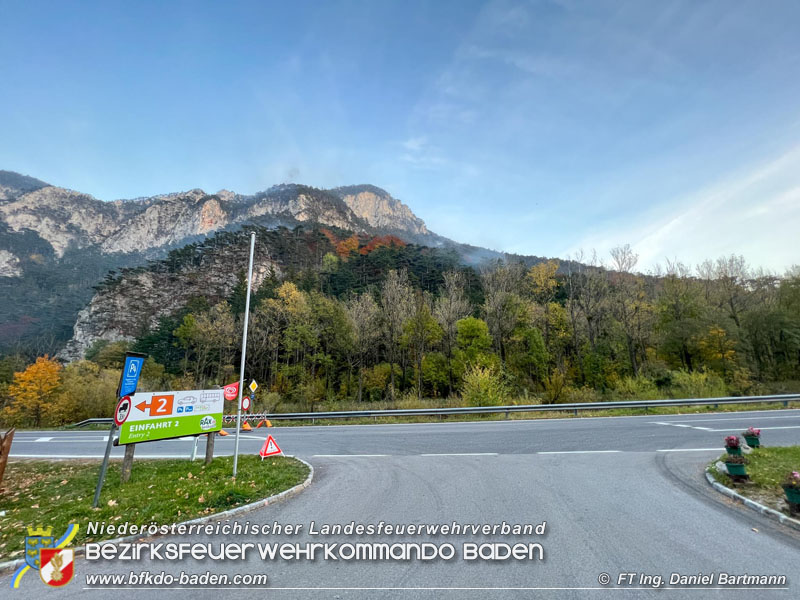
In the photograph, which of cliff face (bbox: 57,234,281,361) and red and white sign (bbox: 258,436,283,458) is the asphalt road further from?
cliff face (bbox: 57,234,281,361)

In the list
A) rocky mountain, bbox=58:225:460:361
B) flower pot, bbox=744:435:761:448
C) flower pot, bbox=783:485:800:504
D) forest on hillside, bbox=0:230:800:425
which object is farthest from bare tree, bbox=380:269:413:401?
→ flower pot, bbox=783:485:800:504

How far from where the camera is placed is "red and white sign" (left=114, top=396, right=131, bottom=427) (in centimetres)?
633

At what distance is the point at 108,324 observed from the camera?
66.8 metres

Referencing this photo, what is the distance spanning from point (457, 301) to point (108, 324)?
2797 inches

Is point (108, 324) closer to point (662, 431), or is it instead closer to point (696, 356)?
point (662, 431)

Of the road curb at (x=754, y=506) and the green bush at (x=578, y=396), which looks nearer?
the road curb at (x=754, y=506)

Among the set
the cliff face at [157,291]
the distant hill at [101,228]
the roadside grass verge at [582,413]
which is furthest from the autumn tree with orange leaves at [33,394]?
the distant hill at [101,228]

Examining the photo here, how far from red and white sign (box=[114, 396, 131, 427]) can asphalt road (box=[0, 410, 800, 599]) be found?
2777 mm

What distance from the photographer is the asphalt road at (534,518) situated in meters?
3.41

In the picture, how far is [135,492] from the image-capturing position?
21.9ft

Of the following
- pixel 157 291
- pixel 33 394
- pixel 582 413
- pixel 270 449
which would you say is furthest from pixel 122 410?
pixel 157 291

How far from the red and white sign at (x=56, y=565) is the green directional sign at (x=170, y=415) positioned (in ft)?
10.2

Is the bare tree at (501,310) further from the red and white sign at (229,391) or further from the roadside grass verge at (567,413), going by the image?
the red and white sign at (229,391)

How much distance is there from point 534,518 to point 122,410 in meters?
7.49
